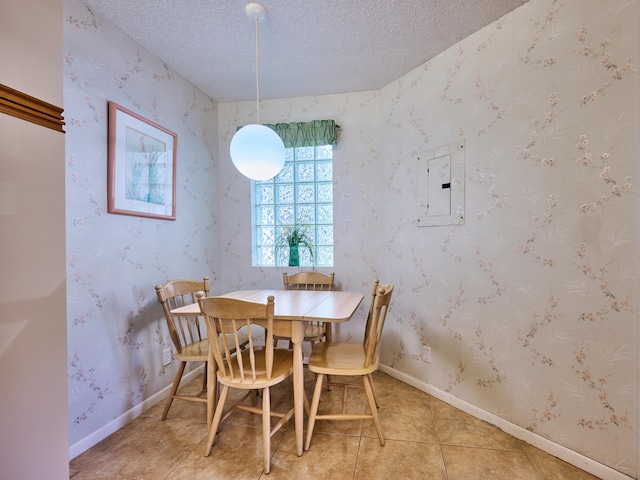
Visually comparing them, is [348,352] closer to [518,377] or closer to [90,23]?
[518,377]

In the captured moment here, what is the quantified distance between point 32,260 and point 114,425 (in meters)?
1.58

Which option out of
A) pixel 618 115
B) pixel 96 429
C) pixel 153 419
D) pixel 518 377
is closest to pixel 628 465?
pixel 518 377

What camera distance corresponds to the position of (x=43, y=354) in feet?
2.94

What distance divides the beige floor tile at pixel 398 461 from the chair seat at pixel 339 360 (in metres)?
0.41

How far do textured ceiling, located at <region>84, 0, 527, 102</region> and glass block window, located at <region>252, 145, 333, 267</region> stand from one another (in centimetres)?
73

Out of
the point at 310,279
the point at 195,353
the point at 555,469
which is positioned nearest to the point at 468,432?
the point at 555,469

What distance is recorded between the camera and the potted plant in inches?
120

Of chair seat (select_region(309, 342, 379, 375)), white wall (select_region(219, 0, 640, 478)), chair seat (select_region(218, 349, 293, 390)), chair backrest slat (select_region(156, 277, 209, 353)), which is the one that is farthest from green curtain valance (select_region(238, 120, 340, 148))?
chair seat (select_region(218, 349, 293, 390))

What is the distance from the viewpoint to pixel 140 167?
221 centimetres

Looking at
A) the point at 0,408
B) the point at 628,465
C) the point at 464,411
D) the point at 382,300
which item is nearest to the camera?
the point at 0,408

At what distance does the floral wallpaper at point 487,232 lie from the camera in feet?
5.01

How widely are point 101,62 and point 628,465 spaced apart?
3.39m

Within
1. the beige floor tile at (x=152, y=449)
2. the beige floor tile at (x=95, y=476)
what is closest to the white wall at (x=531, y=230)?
the beige floor tile at (x=152, y=449)

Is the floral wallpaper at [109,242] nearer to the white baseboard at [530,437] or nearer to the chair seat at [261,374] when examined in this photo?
the chair seat at [261,374]
